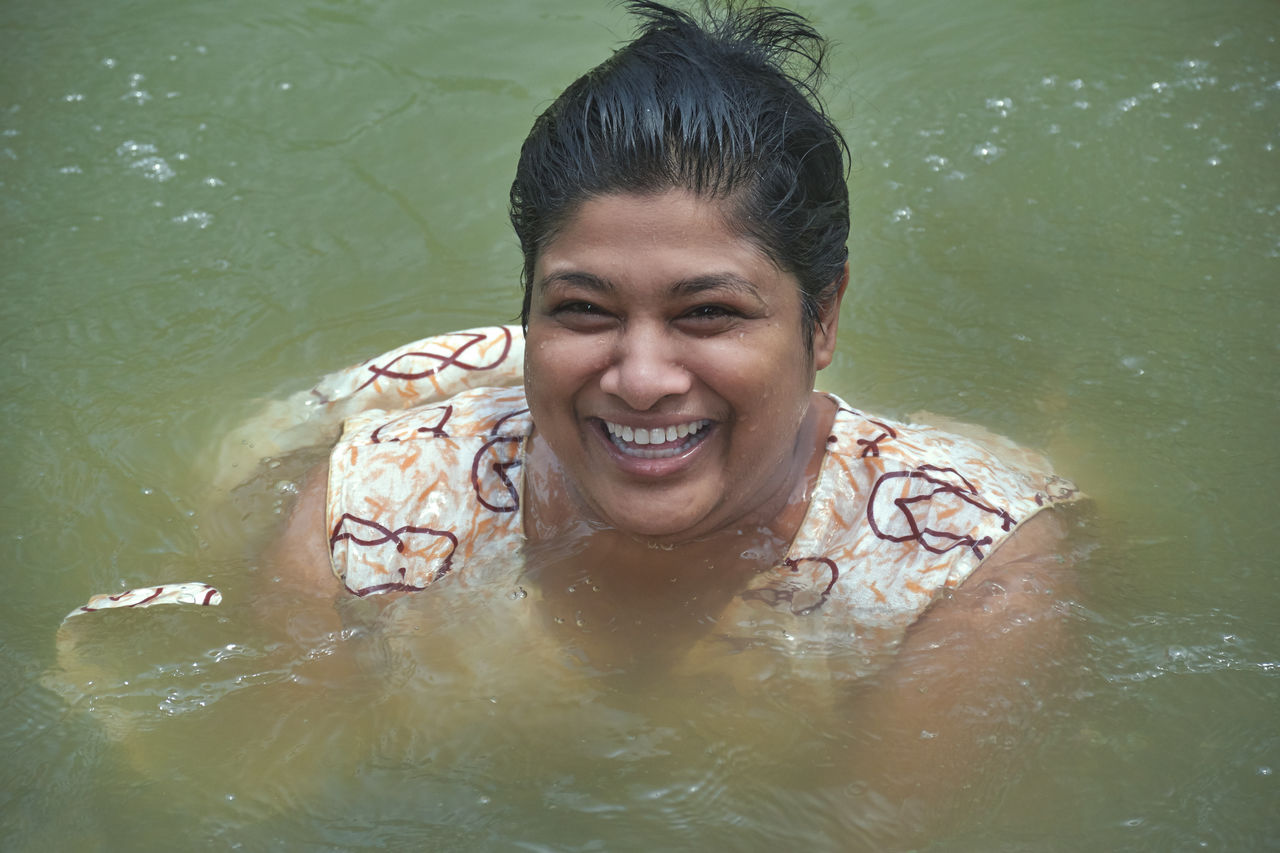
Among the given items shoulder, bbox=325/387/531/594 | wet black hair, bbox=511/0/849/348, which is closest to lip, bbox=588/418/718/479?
wet black hair, bbox=511/0/849/348

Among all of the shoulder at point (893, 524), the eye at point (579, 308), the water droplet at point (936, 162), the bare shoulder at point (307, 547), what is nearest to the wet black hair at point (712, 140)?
the eye at point (579, 308)

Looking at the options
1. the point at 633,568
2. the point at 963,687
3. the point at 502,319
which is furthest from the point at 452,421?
the point at 502,319

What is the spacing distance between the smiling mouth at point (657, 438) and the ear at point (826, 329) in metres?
0.31

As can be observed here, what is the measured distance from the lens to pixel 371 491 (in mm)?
2900

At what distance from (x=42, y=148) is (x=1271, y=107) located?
15.5ft

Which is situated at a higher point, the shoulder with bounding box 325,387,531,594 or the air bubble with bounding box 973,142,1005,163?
the air bubble with bounding box 973,142,1005,163

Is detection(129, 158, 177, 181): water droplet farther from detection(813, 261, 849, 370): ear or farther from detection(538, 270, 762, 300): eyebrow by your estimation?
detection(813, 261, 849, 370): ear

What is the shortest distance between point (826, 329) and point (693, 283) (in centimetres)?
45

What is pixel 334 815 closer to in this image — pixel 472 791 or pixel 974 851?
pixel 472 791

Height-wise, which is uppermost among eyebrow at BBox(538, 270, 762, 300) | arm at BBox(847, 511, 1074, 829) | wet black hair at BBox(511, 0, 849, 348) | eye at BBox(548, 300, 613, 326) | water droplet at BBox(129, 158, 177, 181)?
wet black hair at BBox(511, 0, 849, 348)

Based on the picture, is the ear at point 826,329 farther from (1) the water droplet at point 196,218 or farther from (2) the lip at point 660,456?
(1) the water droplet at point 196,218

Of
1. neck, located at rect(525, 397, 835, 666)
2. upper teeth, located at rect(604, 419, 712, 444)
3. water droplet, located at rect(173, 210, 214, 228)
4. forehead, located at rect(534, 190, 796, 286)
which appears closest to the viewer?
forehead, located at rect(534, 190, 796, 286)

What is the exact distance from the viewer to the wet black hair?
2.38m

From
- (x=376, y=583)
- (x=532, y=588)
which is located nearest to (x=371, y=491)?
(x=376, y=583)
